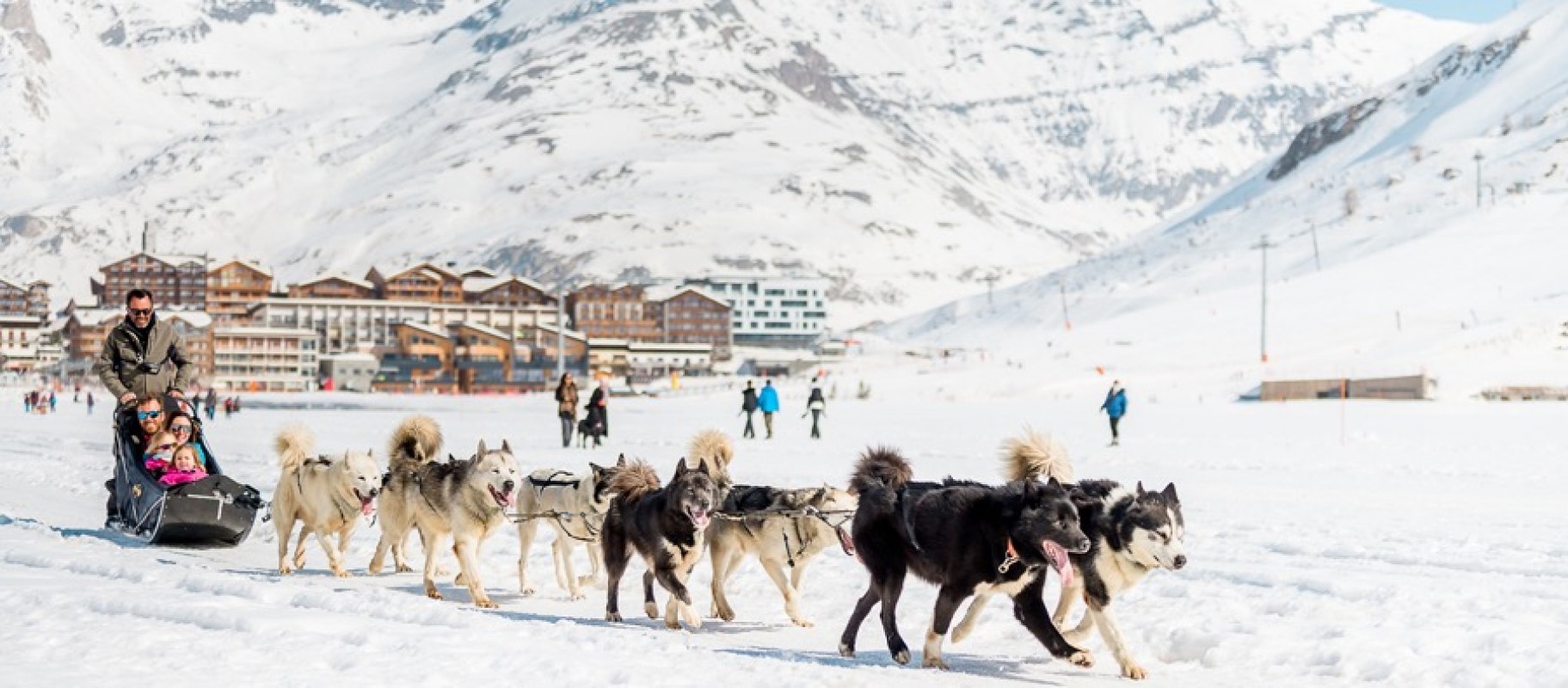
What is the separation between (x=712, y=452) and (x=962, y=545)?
2.87m

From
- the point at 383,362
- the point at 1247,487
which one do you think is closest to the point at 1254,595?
the point at 1247,487

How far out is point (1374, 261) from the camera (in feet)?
344

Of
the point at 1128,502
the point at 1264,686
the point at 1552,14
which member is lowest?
the point at 1264,686

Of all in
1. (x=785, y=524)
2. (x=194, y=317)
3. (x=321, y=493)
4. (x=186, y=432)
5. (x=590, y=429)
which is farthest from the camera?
(x=194, y=317)

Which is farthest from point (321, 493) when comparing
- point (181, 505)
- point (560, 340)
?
point (560, 340)

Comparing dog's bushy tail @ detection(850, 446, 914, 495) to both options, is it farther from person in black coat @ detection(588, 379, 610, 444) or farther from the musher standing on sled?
person in black coat @ detection(588, 379, 610, 444)

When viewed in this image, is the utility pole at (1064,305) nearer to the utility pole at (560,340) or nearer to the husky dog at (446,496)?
the utility pole at (560,340)

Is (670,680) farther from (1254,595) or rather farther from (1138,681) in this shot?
(1254,595)

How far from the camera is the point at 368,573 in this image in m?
13.7

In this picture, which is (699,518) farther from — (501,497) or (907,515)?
(501,497)

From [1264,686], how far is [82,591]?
295 inches

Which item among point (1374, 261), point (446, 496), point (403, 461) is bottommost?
point (446, 496)

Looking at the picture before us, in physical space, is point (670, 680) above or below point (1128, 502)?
below

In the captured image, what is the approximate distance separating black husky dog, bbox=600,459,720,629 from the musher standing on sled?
16.7 feet
